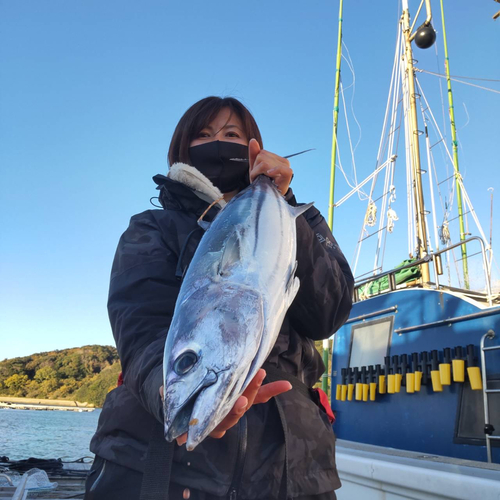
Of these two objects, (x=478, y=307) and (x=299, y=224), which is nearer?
(x=299, y=224)

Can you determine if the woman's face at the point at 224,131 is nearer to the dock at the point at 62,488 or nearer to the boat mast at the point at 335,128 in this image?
the dock at the point at 62,488

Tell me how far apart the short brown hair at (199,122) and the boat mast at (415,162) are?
5830 millimetres

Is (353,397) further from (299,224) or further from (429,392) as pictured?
(299,224)

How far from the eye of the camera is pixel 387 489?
3.22 m

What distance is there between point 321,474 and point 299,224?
2.85ft

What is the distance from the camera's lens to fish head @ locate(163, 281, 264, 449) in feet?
2.69

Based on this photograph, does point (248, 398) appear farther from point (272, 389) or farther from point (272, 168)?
point (272, 168)

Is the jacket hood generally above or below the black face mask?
below

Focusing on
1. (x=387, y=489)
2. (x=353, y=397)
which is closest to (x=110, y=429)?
(x=387, y=489)

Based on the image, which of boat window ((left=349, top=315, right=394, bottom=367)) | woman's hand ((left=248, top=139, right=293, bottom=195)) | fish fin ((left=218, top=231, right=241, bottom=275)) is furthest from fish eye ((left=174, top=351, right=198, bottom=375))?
boat window ((left=349, top=315, right=394, bottom=367))

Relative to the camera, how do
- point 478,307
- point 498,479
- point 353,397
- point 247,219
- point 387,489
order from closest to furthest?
point 247,219 < point 498,479 < point 387,489 < point 478,307 < point 353,397

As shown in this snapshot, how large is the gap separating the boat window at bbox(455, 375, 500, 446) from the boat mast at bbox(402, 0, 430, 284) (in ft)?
7.57

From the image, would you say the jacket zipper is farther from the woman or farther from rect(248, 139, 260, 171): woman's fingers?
rect(248, 139, 260, 171): woman's fingers

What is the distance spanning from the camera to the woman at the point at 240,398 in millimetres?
1244
